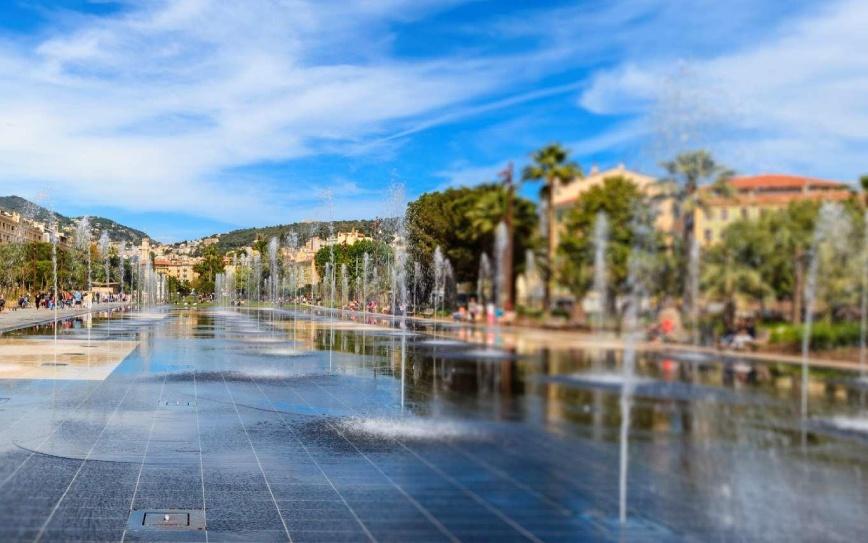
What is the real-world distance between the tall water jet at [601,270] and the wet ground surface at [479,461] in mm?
402

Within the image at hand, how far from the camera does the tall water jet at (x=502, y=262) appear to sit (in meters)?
9.16

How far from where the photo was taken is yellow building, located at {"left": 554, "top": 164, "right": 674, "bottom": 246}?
26.3 feet

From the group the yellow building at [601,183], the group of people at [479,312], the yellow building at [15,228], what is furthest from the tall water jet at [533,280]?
the yellow building at [15,228]

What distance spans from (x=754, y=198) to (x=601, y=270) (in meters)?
1.70

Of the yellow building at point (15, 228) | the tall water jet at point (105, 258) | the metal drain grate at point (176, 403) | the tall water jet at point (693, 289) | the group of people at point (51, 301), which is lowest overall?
the metal drain grate at point (176, 403)

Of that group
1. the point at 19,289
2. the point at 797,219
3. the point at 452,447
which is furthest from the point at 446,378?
the point at 19,289

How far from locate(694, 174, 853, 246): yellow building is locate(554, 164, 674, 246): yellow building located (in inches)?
12.8

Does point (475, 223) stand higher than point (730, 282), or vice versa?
point (475, 223)

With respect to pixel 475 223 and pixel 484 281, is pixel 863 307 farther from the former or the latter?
pixel 484 281

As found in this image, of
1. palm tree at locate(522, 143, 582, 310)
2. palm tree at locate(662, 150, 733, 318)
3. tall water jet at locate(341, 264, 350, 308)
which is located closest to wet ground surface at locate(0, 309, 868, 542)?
palm tree at locate(522, 143, 582, 310)

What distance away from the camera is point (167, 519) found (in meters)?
5.93

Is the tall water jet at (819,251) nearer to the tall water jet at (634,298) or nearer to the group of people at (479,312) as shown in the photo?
the tall water jet at (634,298)

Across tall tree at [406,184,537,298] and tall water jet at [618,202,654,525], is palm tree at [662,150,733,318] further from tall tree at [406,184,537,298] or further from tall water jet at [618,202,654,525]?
tall tree at [406,184,537,298]

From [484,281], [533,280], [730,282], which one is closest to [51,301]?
[484,281]
